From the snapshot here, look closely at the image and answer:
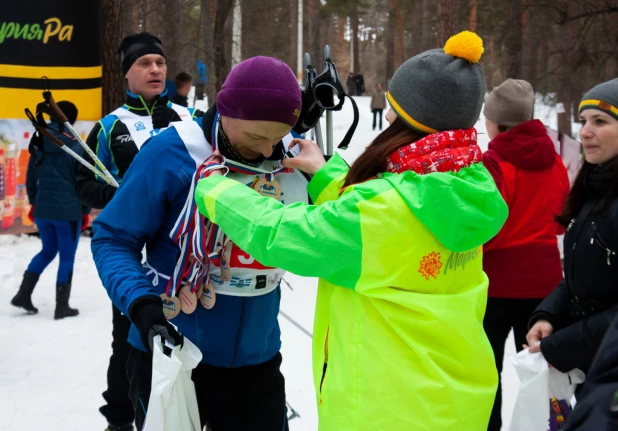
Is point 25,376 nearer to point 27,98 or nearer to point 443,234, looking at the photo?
point 27,98

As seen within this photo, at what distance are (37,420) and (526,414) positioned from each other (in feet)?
9.59

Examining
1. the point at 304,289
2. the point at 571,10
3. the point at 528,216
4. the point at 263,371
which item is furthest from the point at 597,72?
the point at 263,371

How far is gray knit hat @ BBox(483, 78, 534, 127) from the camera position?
3895 mm

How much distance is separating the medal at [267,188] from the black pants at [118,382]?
5.30 ft

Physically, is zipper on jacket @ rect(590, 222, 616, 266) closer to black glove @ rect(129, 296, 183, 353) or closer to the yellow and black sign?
A: black glove @ rect(129, 296, 183, 353)

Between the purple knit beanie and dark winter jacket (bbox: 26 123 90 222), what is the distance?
168 inches

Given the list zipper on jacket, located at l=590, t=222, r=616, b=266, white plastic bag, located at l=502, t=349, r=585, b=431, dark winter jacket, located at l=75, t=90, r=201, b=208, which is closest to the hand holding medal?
zipper on jacket, located at l=590, t=222, r=616, b=266

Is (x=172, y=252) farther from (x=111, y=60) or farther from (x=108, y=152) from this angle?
(x=111, y=60)

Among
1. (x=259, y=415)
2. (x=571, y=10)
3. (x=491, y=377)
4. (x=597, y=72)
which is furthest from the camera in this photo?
(x=571, y=10)

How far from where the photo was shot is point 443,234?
189 cm

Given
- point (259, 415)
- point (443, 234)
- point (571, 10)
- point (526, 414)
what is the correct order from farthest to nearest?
1. point (571, 10)
2. point (526, 414)
3. point (259, 415)
4. point (443, 234)

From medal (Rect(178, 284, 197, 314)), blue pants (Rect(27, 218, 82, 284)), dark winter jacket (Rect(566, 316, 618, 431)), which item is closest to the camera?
dark winter jacket (Rect(566, 316, 618, 431))

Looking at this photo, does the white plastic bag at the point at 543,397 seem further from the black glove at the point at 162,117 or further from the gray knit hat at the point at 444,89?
the black glove at the point at 162,117

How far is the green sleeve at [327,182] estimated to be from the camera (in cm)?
215
